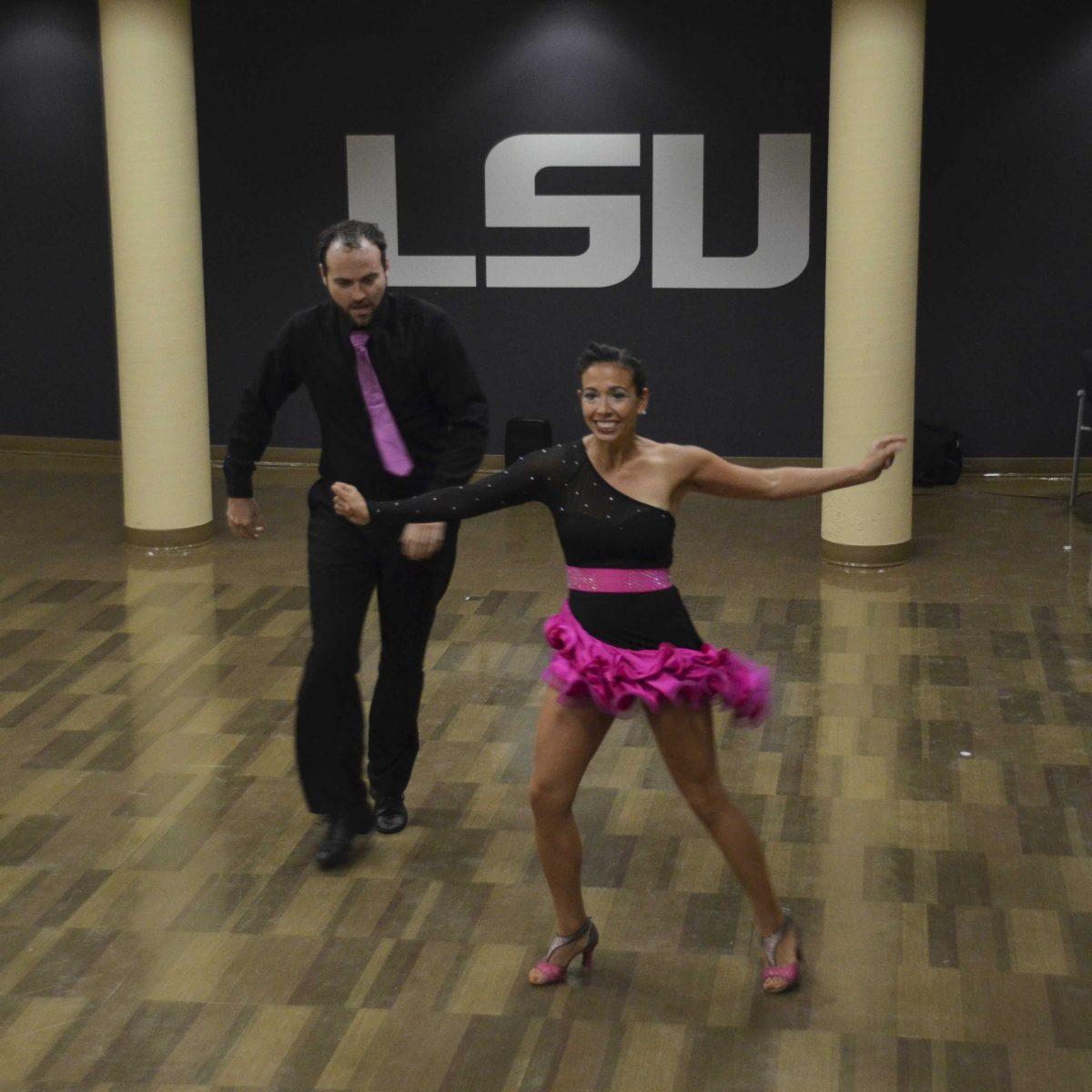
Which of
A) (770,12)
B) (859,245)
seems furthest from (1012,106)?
(859,245)

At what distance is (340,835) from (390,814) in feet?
0.89

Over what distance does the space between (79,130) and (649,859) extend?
281 inches

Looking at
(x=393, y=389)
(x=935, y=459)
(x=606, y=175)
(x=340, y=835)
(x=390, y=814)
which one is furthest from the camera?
(x=606, y=175)

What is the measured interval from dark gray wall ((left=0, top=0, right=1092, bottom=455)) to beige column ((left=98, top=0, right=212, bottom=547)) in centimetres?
193

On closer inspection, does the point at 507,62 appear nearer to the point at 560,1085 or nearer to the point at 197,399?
the point at 197,399

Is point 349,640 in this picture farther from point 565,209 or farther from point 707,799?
point 565,209

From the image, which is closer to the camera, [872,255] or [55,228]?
[872,255]

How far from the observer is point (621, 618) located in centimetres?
394

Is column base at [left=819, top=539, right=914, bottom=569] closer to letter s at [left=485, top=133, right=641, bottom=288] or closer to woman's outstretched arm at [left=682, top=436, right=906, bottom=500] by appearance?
letter s at [left=485, top=133, right=641, bottom=288]

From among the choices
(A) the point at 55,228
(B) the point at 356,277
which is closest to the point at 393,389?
(B) the point at 356,277

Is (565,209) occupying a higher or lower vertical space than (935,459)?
higher

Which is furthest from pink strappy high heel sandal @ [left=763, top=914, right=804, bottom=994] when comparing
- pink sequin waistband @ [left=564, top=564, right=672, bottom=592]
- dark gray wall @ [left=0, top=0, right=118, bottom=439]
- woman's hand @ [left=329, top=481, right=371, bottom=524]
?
dark gray wall @ [left=0, top=0, right=118, bottom=439]

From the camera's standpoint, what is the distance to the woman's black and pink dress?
3877 mm

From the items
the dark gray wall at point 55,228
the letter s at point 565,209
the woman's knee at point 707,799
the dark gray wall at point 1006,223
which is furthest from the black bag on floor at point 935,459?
the woman's knee at point 707,799
